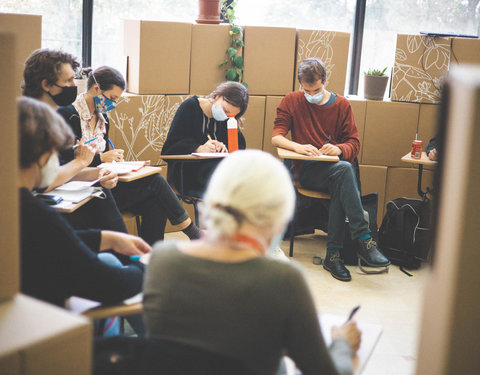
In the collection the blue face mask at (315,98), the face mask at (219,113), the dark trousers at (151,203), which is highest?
the blue face mask at (315,98)

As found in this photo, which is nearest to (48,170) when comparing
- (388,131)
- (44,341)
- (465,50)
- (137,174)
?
(44,341)

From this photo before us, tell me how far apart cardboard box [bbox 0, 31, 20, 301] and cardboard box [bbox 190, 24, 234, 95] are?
281 centimetres

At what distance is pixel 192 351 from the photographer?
119 cm

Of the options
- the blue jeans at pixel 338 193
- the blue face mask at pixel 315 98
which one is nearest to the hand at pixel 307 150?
the blue jeans at pixel 338 193

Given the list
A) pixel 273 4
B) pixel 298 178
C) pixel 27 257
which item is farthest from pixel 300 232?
pixel 27 257

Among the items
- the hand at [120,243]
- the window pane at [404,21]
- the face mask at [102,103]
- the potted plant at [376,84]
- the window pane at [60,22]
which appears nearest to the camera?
the hand at [120,243]

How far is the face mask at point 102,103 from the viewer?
10.2 ft

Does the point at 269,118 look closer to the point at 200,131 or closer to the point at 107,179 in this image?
the point at 200,131

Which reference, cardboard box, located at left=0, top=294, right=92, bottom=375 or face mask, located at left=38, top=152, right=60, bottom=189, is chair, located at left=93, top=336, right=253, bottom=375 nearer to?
cardboard box, located at left=0, top=294, right=92, bottom=375

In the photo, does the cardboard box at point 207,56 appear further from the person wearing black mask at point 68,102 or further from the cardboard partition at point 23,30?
the person wearing black mask at point 68,102

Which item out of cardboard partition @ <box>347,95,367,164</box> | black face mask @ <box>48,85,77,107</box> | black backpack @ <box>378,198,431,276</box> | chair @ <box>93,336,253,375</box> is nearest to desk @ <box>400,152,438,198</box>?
black backpack @ <box>378,198,431,276</box>

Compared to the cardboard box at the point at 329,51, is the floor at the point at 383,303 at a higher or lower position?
lower

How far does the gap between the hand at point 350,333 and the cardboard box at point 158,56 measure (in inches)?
106

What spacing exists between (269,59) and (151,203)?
1.55 metres
